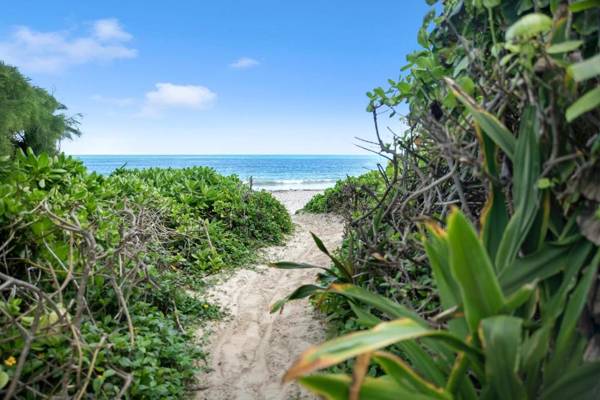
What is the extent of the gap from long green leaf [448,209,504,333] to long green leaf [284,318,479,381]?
0.19 metres

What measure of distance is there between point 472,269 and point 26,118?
598 cm

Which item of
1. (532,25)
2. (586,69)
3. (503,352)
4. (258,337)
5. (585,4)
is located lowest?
(258,337)

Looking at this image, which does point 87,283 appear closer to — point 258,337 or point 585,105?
point 258,337

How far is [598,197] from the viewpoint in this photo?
1.39m

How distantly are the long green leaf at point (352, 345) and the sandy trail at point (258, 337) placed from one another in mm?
867

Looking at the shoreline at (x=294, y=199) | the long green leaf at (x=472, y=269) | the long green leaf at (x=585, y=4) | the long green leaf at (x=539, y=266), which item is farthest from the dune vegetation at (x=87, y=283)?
the shoreline at (x=294, y=199)

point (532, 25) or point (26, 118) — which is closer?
point (532, 25)

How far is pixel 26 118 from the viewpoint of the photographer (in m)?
5.32

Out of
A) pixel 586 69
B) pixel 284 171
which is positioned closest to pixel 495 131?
pixel 586 69

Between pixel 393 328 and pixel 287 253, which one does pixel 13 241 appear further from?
pixel 287 253

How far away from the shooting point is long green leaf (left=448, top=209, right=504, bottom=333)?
53.3 inches

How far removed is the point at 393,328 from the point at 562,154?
3.32 ft

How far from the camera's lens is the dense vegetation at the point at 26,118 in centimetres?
454

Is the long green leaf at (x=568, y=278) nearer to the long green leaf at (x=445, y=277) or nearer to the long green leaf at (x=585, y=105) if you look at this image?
the long green leaf at (x=445, y=277)
